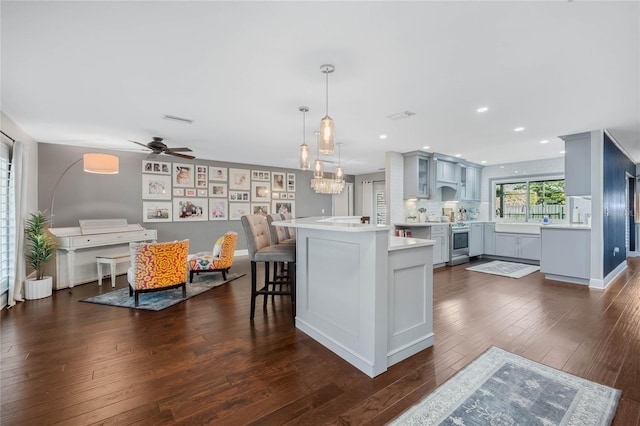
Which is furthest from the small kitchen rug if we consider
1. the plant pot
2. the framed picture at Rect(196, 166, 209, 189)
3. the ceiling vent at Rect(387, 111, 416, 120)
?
the plant pot

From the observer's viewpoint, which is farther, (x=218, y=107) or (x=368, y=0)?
(x=218, y=107)

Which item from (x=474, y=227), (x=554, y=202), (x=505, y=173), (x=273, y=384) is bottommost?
(x=273, y=384)

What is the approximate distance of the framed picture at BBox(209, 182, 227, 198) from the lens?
7.16 meters

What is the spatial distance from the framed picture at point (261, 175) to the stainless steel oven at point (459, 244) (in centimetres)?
498

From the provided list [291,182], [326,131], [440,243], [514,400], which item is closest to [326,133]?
[326,131]

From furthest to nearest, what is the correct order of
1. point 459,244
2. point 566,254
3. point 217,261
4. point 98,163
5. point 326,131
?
point 459,244 → point 217,261 → point 566,254 → point 98,163 → point 326,131

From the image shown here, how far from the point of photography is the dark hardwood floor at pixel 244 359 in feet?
5.71

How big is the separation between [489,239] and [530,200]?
164cm

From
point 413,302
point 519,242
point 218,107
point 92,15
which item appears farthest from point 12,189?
point 519,242

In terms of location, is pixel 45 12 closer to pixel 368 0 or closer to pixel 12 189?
pixel 368 0

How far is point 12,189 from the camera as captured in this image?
12.5ft

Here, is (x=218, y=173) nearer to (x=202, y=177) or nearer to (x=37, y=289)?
(x=202, y=177)

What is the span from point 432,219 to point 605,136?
3245mm

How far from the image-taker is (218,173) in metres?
7.24
